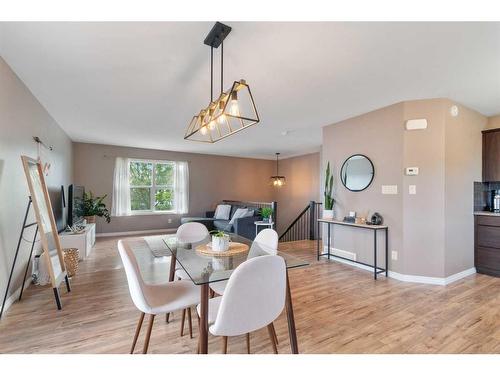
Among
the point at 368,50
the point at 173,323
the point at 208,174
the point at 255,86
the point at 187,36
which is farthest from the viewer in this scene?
the point at 208,174

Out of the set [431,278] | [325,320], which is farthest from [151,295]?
[431,278]

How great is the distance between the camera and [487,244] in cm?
349

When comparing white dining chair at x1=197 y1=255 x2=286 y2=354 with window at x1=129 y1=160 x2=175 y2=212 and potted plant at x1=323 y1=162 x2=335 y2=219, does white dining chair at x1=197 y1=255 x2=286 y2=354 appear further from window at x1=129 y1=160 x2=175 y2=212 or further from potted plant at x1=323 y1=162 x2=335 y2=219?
window at x1=129 y1=160 x2=175 y2=212

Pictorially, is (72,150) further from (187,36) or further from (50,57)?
(187,36)

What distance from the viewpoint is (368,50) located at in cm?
206

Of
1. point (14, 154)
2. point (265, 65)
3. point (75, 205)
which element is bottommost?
point (75, 205)

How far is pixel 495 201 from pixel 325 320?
11.5 ft

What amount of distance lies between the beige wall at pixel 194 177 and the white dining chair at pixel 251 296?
618cm

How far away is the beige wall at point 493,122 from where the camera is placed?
12.4 feet

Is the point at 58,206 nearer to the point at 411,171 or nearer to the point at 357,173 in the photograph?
the point at 357,173
